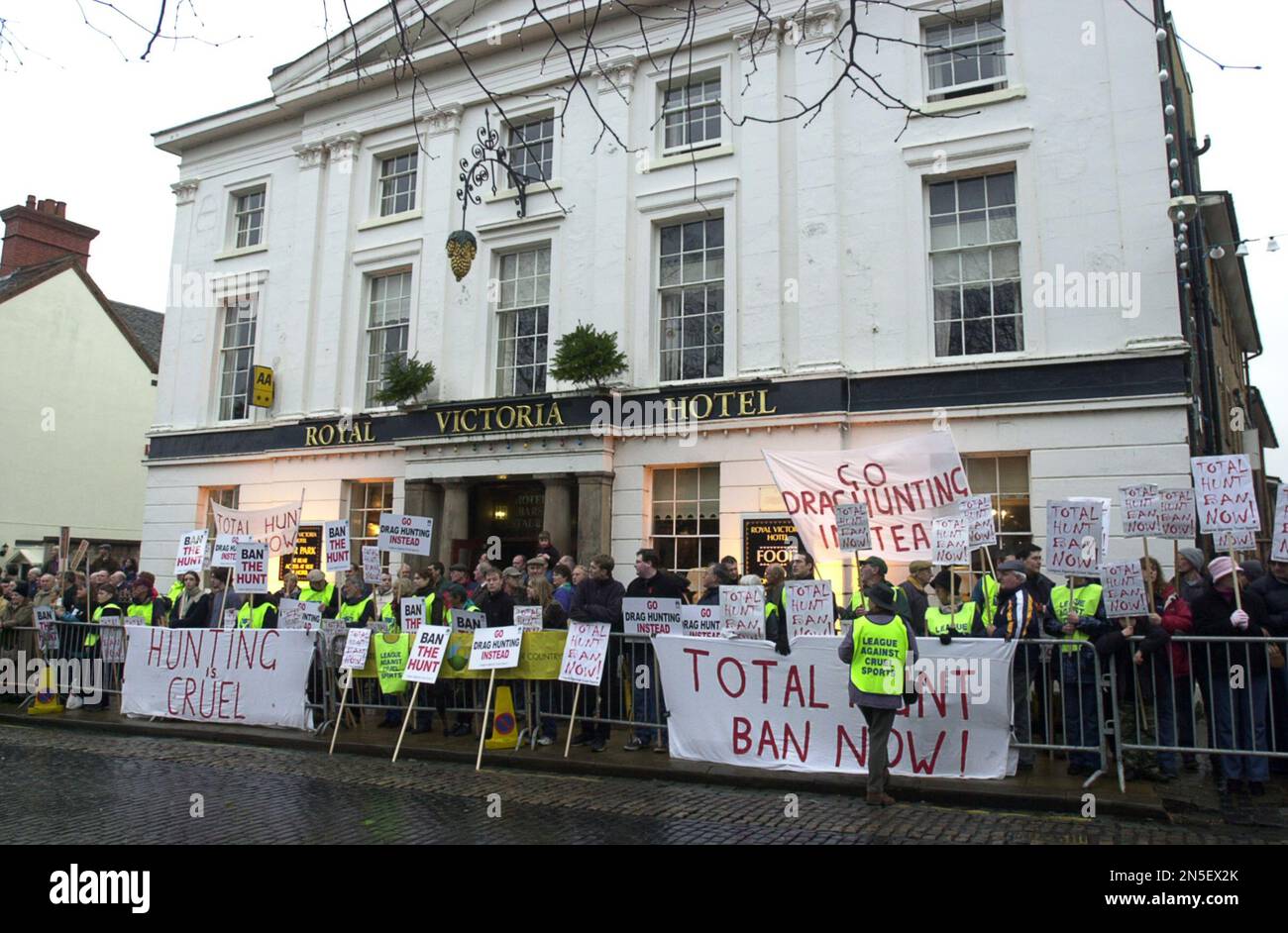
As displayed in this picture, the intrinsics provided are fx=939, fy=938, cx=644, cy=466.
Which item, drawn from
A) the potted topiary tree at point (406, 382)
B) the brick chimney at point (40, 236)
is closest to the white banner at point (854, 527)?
the potted topiary tree at point (406, 382)

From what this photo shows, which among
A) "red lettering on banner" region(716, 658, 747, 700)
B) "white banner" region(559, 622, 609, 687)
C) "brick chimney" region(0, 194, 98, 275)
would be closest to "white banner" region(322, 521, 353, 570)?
"white banner" region(559, 622, 609, 687)

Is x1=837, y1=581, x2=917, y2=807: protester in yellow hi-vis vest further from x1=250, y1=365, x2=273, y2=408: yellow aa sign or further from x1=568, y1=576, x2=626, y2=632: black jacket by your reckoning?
x1=250, y1=365, x2=273, y2=408: yellow aa sign

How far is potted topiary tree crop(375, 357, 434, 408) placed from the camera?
1784 centimetres

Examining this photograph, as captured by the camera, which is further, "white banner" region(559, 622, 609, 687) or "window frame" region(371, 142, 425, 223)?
"window frame" region(371, 142, 425, 223)

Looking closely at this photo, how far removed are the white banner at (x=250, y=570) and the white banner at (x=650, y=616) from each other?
17.1 ft

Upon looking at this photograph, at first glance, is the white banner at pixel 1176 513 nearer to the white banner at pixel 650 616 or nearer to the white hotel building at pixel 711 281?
the white hotel building at pixel 711 281

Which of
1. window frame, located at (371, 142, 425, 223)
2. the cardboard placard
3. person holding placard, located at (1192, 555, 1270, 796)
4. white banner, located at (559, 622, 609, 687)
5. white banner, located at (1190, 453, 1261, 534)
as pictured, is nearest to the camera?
person holding placard, located at (1192, 555, 1270, 796)

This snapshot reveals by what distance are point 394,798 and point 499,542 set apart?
32.7 feet

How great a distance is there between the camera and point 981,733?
812 cm

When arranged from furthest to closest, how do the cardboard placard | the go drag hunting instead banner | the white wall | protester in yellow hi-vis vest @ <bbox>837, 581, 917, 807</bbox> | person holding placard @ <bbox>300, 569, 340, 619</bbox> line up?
the white wall → person holding placard @ <bbox>300, 569, 340, 619</bbox> → the go drag hunting instead banner → the cardboard placard → protester in yellow hi-vis vest @ <bbox>837, 581, 917, 807</bbox>

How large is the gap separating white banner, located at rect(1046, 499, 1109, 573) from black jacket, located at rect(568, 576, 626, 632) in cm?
433

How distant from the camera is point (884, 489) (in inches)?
457
